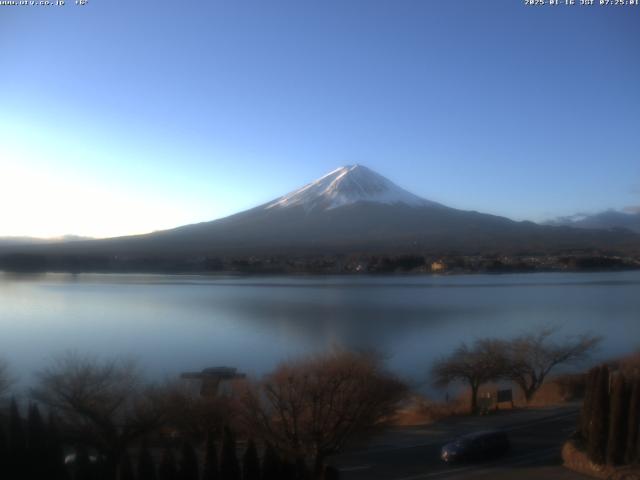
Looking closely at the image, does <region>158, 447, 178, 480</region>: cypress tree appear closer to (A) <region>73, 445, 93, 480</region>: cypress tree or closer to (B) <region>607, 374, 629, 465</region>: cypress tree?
(A) <region>73, 445, 93, 480</region>: cypress tree

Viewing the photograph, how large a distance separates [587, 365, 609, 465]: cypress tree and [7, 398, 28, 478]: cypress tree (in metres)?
4.99

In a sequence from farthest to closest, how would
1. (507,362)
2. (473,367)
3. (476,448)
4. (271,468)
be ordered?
(507,362) < (473,367) < (476,448) < (271,468)

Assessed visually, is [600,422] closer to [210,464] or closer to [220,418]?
[210,464]

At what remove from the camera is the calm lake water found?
13852 mm

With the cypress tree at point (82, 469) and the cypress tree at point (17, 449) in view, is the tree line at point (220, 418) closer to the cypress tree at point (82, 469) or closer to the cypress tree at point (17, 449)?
the cypress tree at point (17, 449)

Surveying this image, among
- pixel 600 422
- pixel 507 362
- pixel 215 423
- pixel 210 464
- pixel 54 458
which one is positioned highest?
pixel 54 458

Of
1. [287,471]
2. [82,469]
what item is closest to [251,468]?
[287,471]

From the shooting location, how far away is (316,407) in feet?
24.1

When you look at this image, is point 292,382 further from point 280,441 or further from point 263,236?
point 263,236

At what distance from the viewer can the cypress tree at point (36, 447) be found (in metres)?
5.20

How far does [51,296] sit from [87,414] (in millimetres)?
18730

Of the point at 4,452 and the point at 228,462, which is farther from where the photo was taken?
the point at 228,462

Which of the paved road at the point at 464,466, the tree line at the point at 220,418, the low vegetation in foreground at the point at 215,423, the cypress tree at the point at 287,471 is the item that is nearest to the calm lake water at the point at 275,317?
the paved road at the point at 464,466

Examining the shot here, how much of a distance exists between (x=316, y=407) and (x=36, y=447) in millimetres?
2934
